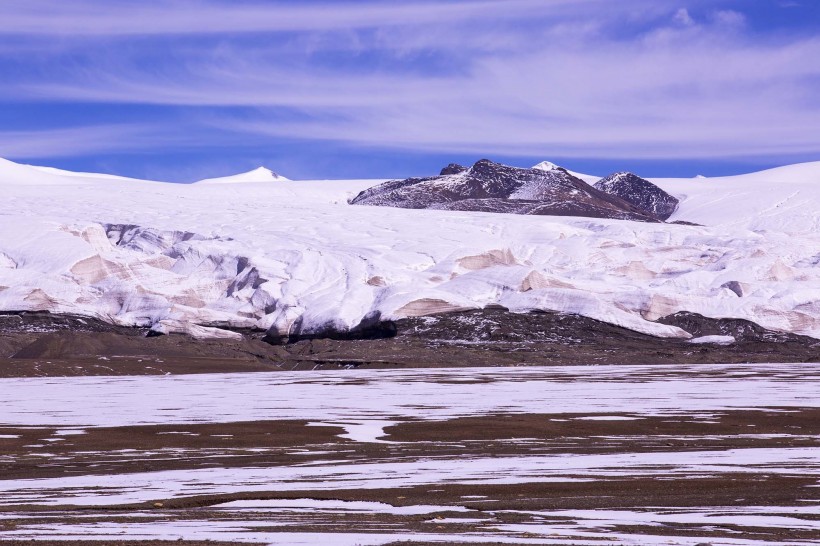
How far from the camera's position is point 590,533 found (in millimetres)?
11352

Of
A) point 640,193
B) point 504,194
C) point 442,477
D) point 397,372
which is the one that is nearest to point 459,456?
point 442,477

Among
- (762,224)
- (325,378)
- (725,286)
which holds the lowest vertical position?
(325,378)

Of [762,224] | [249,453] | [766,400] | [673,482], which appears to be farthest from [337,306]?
[762,224]

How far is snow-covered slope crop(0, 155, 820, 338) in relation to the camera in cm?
6312

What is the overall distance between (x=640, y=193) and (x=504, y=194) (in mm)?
23780

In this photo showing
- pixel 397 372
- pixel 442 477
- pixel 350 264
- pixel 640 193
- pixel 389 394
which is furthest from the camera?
pixel 640 193

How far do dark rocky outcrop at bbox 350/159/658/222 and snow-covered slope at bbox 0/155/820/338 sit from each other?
20.9m

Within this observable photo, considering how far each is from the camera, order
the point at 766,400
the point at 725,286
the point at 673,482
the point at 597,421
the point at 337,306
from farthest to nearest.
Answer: the point at 725,286, the point at 337,306, the point at 766,400, the point at 597,421, the point at 673,482

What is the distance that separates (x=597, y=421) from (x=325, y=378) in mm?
21403

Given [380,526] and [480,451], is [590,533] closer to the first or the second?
[380,526]

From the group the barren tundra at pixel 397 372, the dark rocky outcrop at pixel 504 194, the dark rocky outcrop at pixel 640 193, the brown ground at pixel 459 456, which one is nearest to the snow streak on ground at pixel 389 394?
the barren tundra at pixel 397 372

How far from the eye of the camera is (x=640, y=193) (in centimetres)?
14288

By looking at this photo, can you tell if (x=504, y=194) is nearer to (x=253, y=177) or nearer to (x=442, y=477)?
(x=253, y=177)

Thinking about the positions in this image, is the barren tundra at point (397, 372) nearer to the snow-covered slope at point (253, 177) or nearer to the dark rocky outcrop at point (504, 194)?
the dark rocky outcrop at point (504, 194)
